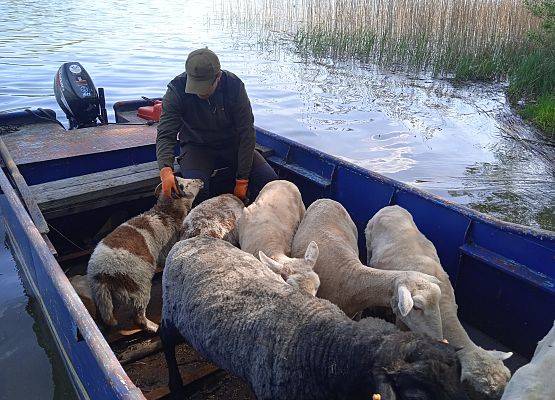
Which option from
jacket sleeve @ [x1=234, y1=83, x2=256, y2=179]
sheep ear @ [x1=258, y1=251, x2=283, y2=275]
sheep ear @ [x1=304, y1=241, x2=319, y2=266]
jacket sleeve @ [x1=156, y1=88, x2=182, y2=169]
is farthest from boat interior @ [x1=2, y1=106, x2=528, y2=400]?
sheep ear @ [x1=304, y1=241, x2=319, y2=266]

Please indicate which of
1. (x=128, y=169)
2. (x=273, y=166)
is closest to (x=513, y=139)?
(x=273, y=166)

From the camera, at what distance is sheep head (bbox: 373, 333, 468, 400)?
2396mm

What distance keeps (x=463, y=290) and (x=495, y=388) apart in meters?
2.02

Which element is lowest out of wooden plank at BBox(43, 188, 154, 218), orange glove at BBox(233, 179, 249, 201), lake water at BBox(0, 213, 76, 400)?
lake water at BBox(0, 213, 76, 400)

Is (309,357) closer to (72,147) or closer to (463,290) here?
(463,290)

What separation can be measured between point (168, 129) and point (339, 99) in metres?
10.9

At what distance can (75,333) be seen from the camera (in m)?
3.41

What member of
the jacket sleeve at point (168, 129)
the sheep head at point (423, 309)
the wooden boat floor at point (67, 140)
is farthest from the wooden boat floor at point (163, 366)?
the wooden boat floor at point (67, 140)

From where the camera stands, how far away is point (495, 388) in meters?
2.92

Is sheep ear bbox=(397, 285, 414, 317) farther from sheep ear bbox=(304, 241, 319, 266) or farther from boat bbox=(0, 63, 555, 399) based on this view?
boat bbox=(0, 63, 555, 399)

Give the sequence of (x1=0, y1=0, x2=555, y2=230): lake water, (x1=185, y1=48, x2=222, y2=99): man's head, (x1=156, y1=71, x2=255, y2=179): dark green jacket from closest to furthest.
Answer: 1. (x1=185, y1=48, x2=222, y2=99): man's head
2. (x1=156, y1=71, x2=255, y2=179): dark green jacket
3. (x1=0, y1=0, x2=555, y2=230): lake water

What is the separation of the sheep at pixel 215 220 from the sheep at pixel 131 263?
27 centimetres

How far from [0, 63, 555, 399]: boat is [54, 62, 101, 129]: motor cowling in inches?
41.2

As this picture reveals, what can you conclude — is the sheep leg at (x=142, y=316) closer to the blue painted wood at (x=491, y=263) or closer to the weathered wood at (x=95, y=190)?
the weathered wood at (x=95, y=190)
